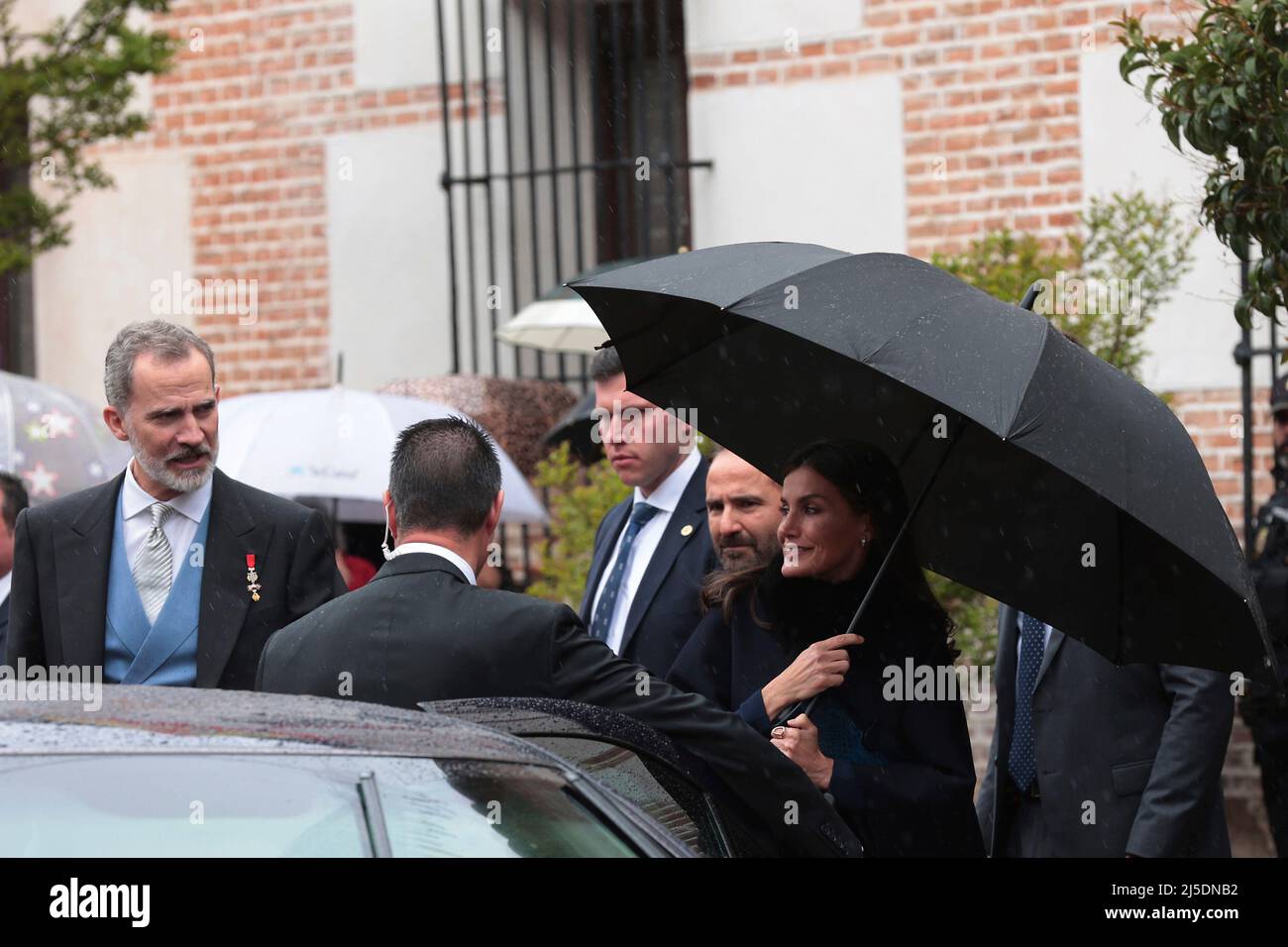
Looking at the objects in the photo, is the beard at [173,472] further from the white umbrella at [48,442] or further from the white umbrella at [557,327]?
the white umbrella at [557,327]

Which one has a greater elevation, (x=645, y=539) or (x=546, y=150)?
(x=546, y=150)

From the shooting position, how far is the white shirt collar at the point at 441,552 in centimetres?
344

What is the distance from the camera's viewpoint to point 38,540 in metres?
4.38

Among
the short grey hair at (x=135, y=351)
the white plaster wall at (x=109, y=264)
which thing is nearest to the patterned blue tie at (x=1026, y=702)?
the short grey hair at (x=135, y=351)

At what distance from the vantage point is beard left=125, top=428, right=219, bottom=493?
4.40 metres

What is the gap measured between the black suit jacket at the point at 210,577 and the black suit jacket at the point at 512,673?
3.42 feet

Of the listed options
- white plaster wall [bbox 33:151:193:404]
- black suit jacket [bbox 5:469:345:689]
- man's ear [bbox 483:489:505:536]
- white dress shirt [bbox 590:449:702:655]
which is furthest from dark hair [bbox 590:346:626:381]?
white plaster wall [bbox 33:151:193:404]

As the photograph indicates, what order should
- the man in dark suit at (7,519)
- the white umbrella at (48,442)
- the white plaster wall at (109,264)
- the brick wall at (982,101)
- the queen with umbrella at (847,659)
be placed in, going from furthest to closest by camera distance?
the white plaster wall at (109,264), the brick wall at (982,101), the white umbrella at (48,442), the man in dark suit at (7,519), the queen with umbrella at (847,659)

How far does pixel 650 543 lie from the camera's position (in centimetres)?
523

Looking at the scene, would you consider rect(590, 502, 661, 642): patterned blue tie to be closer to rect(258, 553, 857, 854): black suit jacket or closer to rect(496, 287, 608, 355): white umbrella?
rect(258, 553, 857, 854): black suit jacket

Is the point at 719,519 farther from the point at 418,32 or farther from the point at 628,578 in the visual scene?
the point at 418,32

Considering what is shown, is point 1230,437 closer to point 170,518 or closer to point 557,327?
point 557,327

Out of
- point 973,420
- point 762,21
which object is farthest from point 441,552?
point 762,21

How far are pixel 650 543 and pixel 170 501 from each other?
1.46 meters
